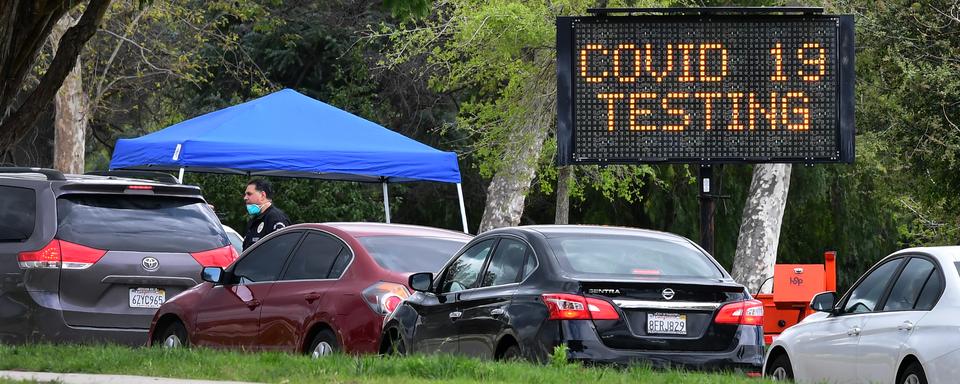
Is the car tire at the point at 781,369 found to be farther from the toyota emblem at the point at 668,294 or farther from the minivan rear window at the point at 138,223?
the minivan rear window at the point at 138,223

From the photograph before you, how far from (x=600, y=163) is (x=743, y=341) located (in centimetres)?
541

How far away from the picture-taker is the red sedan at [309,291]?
1184 centimetres

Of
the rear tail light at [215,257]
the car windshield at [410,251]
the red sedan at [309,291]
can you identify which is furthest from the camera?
the rear tail light at [215,257]

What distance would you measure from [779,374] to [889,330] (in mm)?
2025

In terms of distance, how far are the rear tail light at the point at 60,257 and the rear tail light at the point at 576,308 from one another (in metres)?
4.53

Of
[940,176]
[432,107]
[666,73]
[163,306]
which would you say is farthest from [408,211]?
[163,306]

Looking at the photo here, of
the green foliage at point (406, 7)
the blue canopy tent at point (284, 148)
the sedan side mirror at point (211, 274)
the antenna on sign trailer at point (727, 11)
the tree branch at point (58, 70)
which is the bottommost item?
the sedan side mirror at point (211, 274)

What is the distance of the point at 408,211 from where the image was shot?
4044 cm

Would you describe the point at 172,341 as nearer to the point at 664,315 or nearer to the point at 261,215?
the point at 261,215

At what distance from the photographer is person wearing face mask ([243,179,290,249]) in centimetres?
1619

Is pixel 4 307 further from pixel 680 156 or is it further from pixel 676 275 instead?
pixel 680 156

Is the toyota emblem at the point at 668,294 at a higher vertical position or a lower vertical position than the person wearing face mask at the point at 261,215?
lower

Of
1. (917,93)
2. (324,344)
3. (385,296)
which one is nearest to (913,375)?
(385,296)

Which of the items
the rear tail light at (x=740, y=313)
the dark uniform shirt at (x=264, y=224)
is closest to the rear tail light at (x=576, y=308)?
the rear tail light at (x=740, y=313)
